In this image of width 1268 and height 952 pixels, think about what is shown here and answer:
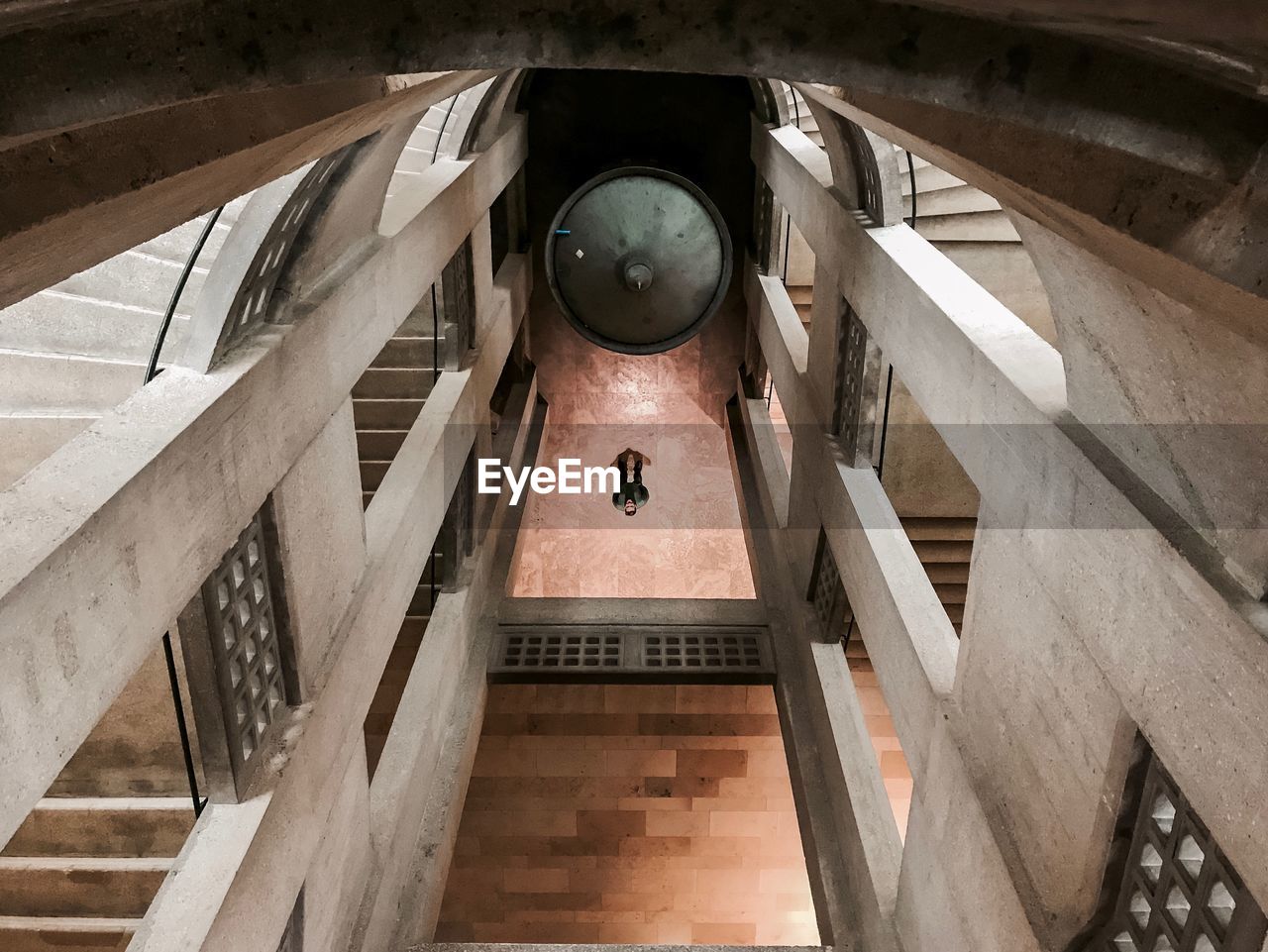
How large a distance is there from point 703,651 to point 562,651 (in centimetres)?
104

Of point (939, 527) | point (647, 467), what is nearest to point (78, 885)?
point (939, 527)

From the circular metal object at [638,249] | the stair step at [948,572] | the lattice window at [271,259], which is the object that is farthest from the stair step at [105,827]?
the stair step at [948,572]

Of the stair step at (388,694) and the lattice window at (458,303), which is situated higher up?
the lattice window at (458,303)

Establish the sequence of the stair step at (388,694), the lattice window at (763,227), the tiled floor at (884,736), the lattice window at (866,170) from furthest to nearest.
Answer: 1. the lattice window at (763,227)
2. the tiled floor at (884,736)
3. the stair step at (388,694)
4. the lattice window at (866,170)

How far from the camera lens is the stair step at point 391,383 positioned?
686 cm

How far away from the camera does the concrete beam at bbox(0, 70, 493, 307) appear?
138 centimetres

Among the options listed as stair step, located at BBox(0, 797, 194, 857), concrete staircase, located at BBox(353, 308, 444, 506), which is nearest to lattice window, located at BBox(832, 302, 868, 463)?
concrete staircase, located at BBox(353, 308, 444, 506)

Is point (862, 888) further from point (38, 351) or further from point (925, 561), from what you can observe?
point (38, 351)

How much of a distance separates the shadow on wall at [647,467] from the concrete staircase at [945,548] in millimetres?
3107

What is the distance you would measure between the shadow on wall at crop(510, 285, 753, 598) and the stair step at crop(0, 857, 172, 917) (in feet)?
19.7

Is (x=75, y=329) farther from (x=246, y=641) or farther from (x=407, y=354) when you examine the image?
(x=407, y=354)

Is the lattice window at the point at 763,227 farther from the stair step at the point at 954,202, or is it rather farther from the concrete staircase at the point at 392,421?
the concrete staircase at the point at 392,421

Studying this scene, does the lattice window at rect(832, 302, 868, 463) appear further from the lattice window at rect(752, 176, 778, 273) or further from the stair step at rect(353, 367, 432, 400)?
the lattice window at rect(752, 176, 778, 273)

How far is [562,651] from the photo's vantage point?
699cm
